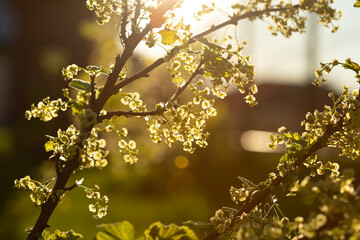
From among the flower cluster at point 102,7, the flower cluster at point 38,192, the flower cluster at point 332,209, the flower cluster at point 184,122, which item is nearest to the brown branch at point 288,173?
the flower cluster at point 184,122

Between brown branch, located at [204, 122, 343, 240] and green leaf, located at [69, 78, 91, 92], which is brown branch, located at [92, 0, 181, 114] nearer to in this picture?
green leaf, located at [69, 78, 91, 92]

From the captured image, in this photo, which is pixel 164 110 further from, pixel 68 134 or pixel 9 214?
pixel 9 214

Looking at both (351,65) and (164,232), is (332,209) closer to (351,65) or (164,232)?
(164,232)

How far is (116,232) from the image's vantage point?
169 cm

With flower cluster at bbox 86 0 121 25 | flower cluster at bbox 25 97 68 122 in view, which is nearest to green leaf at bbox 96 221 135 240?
flower cluster at bbox 25 97 68 122

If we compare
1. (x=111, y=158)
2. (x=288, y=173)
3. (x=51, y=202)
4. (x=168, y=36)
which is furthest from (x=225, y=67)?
(x=111, y=158)

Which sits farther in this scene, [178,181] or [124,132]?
[178,181]

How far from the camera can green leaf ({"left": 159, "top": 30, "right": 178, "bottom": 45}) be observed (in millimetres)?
2020

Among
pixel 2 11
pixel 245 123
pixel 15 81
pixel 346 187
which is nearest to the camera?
pixel 346 187

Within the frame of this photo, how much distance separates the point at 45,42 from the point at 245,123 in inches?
995

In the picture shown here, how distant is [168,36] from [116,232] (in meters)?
0.94

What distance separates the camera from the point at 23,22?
71.4ft

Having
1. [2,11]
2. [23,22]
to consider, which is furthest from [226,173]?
[2,11]

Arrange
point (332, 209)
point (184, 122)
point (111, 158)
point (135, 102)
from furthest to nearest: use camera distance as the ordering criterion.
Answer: point (111, 158), point (135, 102), point (184, 122), point (332, 209)
